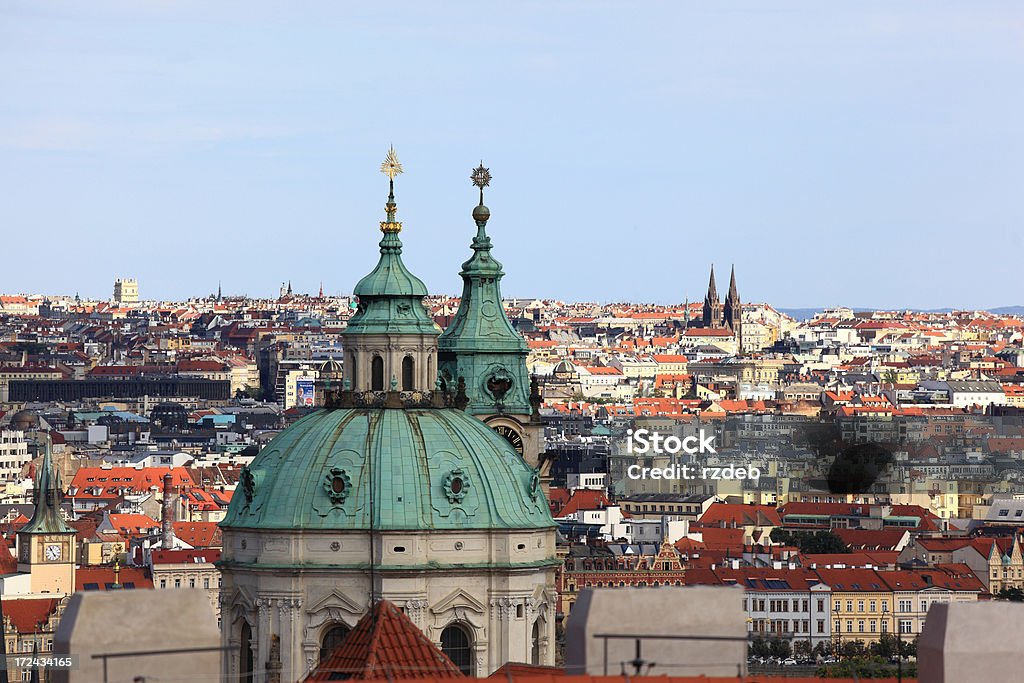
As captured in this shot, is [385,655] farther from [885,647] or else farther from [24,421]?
[24,421]

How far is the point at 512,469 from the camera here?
116 feet

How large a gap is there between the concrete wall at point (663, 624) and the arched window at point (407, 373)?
17727 mm

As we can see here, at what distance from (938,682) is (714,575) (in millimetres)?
69655

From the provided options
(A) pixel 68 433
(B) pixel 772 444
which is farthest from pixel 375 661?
(A) pixel 68 433

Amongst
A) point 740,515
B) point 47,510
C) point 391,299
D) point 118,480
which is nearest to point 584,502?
point 740,515

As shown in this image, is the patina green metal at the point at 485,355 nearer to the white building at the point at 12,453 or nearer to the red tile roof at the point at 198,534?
the red tile roof at the point at 198,534

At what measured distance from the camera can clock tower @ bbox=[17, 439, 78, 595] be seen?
78.2 m

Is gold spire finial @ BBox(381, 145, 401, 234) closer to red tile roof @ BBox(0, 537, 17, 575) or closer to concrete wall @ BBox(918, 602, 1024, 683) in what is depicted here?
concrete wall @ BBox(918, 602, 1024, 683)

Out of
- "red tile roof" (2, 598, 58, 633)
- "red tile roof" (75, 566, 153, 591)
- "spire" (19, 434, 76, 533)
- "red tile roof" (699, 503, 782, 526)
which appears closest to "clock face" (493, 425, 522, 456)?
"red tile roof" (2, 598, 58, 633)

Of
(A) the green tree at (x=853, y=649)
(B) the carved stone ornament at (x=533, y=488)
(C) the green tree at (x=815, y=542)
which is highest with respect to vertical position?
(B) the carved stone ornament at (x=533, y=488)

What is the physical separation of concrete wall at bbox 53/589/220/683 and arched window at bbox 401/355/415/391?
1837 centimetres

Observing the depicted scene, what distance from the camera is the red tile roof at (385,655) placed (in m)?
26.9

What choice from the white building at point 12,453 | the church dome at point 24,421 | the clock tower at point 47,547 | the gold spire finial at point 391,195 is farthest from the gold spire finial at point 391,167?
the church dome at point 24,421

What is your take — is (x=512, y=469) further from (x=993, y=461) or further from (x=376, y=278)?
(x=993, y=461)
